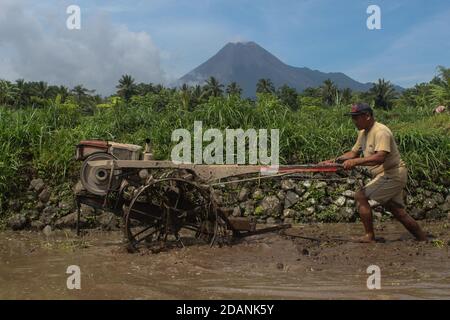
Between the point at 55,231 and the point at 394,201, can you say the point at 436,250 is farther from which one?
the point at 55,231

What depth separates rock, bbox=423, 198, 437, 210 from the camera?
28.6ft

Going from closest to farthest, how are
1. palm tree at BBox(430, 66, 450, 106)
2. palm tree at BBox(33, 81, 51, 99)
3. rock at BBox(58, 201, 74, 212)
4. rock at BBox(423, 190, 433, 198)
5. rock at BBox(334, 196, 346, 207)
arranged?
1. rock at BBox(58, 201, 74, 212)
2. rock at BBox(334, 196, 346, 207)
3. rock at BBox(423, 190, 433, 198)
4. palm tree at BBox(430, 66, 450, 106)
5. palm tree at BBox(33, 81, 51, 99)

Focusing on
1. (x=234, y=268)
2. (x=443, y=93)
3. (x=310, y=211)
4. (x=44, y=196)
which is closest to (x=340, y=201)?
(x=310, y=211)

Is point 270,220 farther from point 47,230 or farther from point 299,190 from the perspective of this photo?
point 47,230

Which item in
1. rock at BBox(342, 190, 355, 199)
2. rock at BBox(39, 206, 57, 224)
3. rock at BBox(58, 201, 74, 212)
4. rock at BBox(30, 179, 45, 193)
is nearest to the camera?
rock at BBox(39, 206, 57, 224)

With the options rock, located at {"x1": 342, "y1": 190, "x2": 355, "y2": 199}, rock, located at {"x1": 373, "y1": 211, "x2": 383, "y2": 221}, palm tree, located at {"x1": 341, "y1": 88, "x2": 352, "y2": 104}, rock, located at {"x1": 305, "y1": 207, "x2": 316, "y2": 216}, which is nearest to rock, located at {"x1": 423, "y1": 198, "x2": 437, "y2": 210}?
rock, located at {"x1": 373, "y1": 211, "x2": 383, "y2": 221}

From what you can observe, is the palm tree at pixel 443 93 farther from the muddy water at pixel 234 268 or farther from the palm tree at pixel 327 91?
the palm tree at pixel 327 91

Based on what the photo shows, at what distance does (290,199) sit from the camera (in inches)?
334

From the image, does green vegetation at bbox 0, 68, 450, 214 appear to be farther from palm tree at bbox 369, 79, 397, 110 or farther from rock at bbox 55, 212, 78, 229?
palm tree at bbox 369, 79, 397, 110

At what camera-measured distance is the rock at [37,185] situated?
27.1 feet

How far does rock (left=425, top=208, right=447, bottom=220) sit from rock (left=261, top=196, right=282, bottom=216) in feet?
8.44

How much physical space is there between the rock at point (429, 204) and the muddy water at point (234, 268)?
169cm
